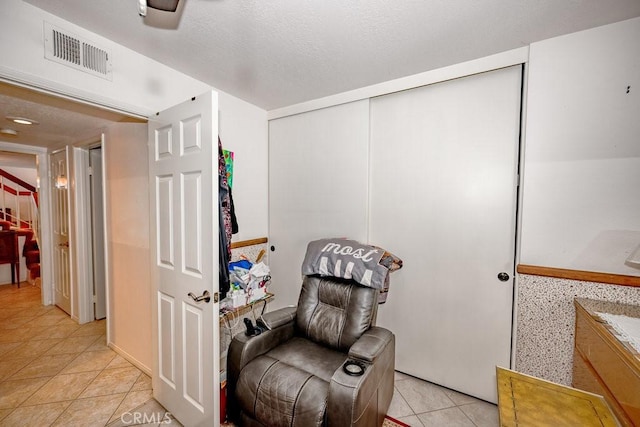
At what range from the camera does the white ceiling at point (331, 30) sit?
1.28 m

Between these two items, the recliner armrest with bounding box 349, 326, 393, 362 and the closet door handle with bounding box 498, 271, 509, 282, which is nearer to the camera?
the recliner armrest with bounding box 349, 326, 393, 362

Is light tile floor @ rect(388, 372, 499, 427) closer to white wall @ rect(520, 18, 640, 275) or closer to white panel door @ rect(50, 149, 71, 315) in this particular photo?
white wall @ rect(520, 18, 640, 275)

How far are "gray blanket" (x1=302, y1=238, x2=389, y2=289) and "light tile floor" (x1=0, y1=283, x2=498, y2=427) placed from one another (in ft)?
3.18

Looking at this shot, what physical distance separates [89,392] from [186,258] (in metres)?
1.50

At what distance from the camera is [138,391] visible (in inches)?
77.4

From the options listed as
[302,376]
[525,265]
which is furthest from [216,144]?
[525,265]

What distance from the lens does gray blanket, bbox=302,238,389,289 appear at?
1.77 m

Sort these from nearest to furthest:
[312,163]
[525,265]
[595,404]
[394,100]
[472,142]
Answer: [595,404]
[525,265]
[472,142]
[394,100]
[312,163]

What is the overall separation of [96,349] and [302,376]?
2.47 metres

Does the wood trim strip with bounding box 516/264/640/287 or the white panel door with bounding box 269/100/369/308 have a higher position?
the white panel door with bounding box 269/100/369/308

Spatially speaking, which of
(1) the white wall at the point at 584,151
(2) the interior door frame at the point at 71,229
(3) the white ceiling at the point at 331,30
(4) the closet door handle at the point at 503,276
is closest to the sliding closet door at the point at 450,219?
(4) the closet door handle at the point at 503,276

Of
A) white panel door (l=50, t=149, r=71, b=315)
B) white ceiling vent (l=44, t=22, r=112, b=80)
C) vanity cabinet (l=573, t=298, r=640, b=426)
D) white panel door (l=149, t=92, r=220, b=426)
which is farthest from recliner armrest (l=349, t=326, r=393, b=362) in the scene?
white panel door (l=50, t=149, r=71, b=315)

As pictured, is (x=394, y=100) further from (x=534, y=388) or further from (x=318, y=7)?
(x=534, y=388)

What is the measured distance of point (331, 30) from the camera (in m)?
1.47
